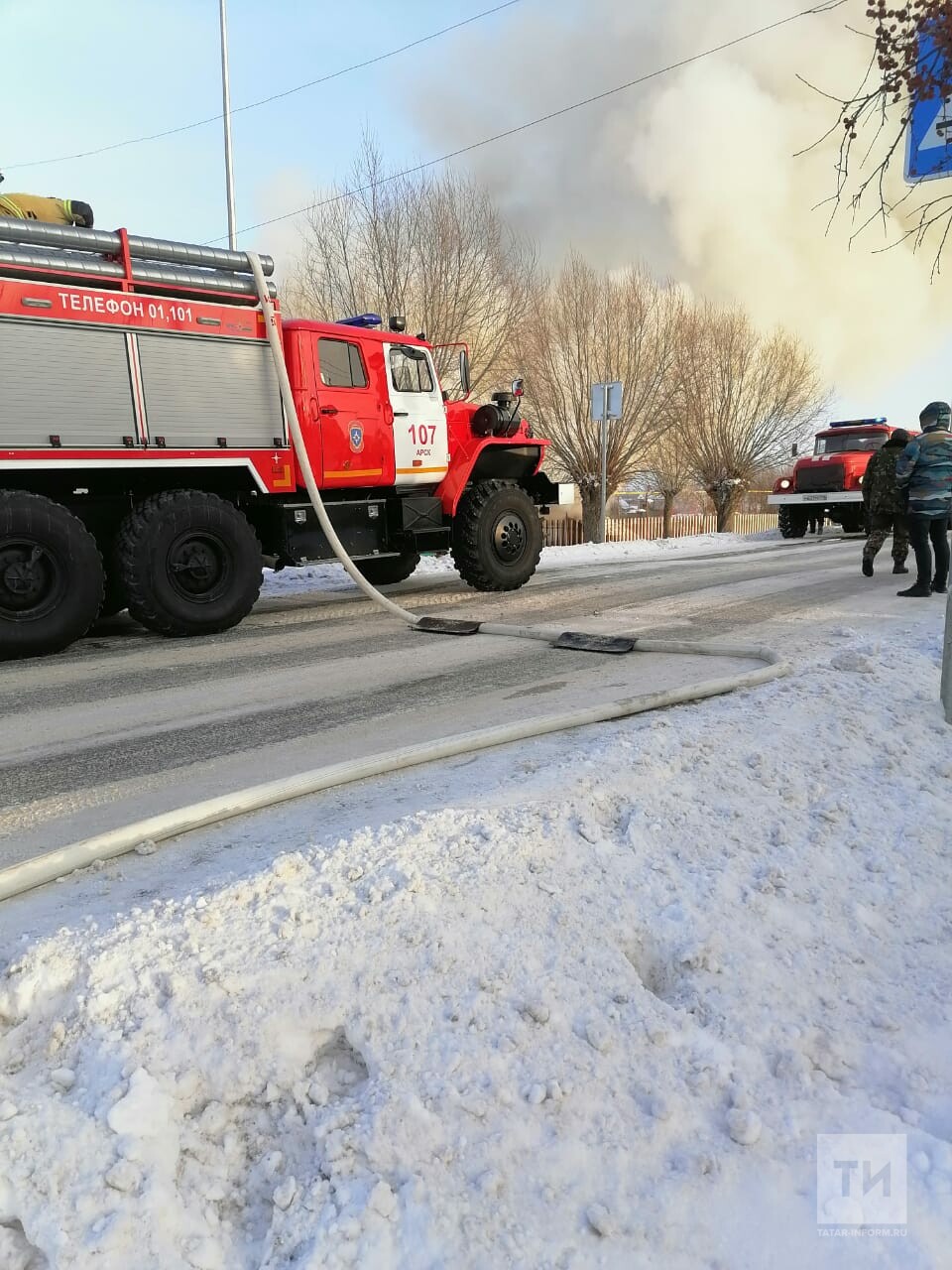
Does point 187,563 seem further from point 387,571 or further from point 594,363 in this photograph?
point 594,363

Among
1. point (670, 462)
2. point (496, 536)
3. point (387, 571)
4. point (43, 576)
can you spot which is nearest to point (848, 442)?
point (670, 462)

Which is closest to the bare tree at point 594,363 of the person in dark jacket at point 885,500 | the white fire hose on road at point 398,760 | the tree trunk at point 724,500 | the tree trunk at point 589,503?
the tree trunk at point 589,503

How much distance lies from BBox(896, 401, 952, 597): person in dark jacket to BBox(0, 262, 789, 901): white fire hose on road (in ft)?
12.7

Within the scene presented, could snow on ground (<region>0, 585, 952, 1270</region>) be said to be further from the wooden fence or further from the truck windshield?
the truck windshield

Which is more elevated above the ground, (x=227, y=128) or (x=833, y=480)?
(x=227, y=128)

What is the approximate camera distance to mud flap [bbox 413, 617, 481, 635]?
7.09 metres

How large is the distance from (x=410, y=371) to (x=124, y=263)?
3132mm

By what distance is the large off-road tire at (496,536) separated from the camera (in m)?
9.37

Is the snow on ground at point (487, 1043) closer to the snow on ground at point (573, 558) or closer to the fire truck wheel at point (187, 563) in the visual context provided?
the fire truck wheel at point (187, 563)

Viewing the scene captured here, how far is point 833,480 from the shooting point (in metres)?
18.8

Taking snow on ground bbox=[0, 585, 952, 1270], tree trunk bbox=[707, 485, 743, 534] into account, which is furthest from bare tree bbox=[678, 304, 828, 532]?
snow on ground bbox=[0, 585, 952, 1270]

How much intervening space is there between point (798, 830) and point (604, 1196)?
1.64m

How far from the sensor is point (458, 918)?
2312 millimetres

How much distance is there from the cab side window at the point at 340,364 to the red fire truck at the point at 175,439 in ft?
0.06
